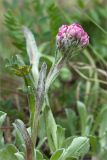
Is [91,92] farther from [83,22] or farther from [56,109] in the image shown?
[83,22]

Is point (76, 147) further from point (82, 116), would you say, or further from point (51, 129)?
point (82, 116)

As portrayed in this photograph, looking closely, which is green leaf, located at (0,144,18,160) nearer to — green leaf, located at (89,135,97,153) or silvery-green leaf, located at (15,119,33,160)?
silvery-green leaf, located at (15,119,33,160)

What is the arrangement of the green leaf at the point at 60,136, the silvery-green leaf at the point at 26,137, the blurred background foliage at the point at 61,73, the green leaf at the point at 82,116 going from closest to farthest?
1. the silvery-green leaf at the point at 26,137
2. the green leaf at the point at 60,136
3. the green leaf at the point at 82,116
4. the blurred background foliage at the point at 61,73

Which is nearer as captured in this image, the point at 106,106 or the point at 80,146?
the point at 80,146

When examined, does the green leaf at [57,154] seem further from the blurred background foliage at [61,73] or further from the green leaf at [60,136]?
the blurred background foliage at [61,73]

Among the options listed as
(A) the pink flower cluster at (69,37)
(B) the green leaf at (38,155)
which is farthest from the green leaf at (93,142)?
(A) the pink flower cluster at (69,37)

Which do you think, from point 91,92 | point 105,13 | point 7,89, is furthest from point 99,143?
point 105,13

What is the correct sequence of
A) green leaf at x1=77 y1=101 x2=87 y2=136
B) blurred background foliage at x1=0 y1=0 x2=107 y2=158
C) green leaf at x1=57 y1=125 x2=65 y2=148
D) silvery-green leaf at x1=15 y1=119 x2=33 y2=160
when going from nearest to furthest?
1. silvery-green leaf at x1=15 y1=119 x2=33 y2=160
2. green leaf at x1=57 y1=125 x2=65 y2=148
3. green leaf at x1=77 y1=101 x2=87 y2=136
4. blurred background foliage at x1=0 y1=0 x2=107 y2=158

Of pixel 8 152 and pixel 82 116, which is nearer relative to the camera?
pixel 8 152

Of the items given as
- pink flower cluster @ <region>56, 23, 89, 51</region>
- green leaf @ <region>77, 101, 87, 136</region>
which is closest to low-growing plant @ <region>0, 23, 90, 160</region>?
pink flower cluster @ <region>56, 23, 89, 51</region>

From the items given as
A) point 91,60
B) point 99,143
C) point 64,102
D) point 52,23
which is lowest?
point 99,143

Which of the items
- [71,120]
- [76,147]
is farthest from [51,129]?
[71,120]
